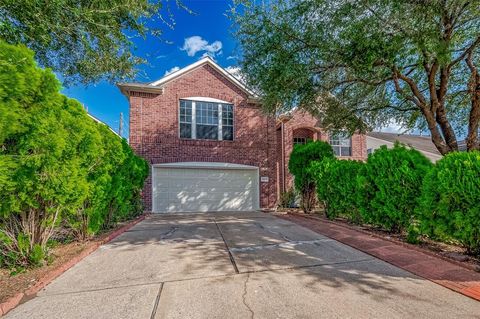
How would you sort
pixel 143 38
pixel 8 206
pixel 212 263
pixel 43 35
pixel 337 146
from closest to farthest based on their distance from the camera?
1. pixel 8 206
2. pixel 212 263
3. pixel 43 35
4. pixel 143 38
5. pixel 337 146

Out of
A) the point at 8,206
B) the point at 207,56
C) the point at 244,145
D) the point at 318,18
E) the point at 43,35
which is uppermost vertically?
the point at 207,56

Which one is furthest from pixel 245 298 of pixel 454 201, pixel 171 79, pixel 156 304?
pixel 171 79

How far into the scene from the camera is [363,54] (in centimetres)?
605

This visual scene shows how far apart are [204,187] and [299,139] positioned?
21.9ft

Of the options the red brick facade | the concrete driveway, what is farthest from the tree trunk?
the red brick facade

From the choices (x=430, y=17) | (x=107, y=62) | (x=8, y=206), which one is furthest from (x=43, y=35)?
(x=430, y=17)

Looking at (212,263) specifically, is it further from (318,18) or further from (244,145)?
(244,145)

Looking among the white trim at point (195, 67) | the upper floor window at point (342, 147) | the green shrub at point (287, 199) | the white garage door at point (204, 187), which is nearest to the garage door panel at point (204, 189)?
the white garage door at point (204, 187)

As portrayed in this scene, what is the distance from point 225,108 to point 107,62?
265 inches

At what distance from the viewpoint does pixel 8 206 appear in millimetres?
3375

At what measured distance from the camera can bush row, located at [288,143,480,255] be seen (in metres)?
3.89

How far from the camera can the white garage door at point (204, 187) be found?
1136cm

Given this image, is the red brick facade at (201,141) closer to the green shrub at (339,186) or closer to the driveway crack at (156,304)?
the green shrub at (339,186)

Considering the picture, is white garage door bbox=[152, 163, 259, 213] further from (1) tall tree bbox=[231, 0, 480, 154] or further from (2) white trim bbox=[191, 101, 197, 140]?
(1) tall tree bbox=[231, 0, 480, 154]
